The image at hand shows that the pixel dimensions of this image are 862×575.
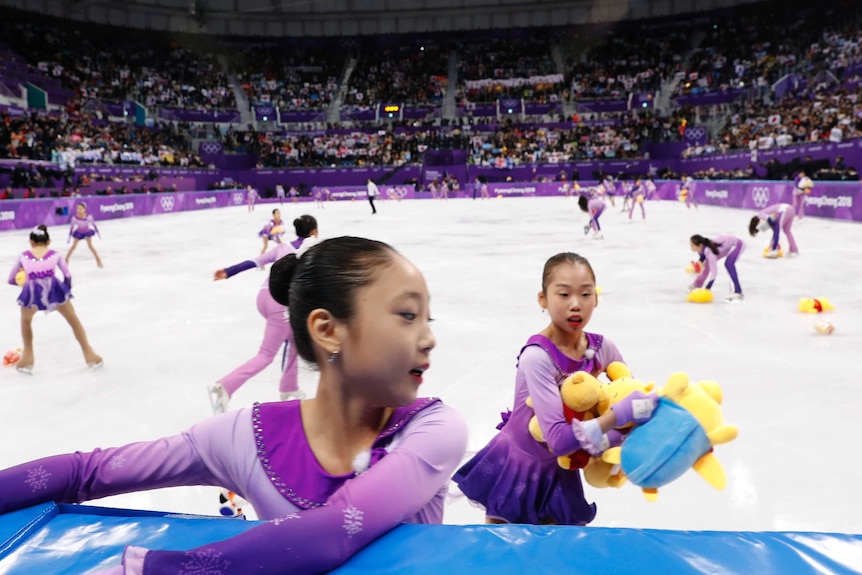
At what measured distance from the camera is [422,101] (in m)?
49.1

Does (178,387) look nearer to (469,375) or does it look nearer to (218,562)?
(469,375)

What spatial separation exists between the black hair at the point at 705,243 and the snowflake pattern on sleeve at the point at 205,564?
24.8ft

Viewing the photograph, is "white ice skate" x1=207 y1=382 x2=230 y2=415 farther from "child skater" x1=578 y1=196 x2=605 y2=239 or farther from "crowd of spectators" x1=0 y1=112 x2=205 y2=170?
"crowd of spectators" x1=0 y1=112 x2=205 y2=170

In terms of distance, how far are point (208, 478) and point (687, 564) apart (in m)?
1.05

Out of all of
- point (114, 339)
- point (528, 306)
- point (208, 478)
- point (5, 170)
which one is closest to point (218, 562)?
point (208, 478)

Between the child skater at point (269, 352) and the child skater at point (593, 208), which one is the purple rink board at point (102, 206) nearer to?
the child skater at point (593, 208)

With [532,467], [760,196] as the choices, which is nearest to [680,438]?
[532,467]

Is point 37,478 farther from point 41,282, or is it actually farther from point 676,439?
point 41,282

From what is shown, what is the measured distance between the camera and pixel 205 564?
3.66ft

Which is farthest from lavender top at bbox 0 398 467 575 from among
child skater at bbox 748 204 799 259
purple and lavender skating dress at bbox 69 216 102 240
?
purple and lavender skating dress at bbox 69 216 102 240

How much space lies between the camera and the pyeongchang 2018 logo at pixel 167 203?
2788 cm

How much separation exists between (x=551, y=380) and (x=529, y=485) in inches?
18.5

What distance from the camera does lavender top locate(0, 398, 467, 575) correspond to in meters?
1.13

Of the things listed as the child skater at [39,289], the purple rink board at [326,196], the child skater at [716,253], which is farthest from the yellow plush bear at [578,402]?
the purple rink board at [326,196]
